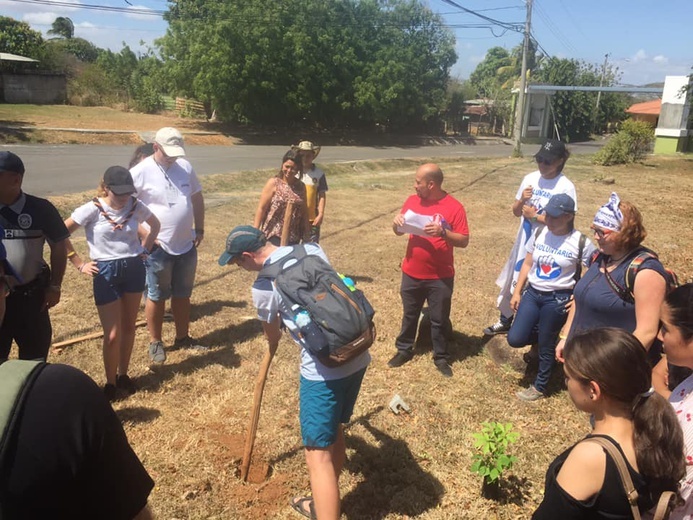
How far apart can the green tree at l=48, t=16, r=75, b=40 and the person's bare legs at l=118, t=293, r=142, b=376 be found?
8711 cm

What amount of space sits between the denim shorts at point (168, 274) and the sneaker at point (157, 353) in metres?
0.42

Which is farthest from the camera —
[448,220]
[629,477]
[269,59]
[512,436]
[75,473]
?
[269,59]

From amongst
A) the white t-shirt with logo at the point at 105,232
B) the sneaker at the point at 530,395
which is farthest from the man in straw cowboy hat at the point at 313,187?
the sneaker at the point at 530,395

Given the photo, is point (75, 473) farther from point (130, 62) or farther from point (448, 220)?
point (130, 62)

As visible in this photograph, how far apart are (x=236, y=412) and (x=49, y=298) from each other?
5.20 ft

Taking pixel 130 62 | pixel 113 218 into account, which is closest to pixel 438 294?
pixel 113 218

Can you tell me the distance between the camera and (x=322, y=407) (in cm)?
272

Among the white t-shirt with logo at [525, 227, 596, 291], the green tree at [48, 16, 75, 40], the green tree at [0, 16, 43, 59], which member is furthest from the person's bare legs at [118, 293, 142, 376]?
the green tree at [48, 16, 75, 40]

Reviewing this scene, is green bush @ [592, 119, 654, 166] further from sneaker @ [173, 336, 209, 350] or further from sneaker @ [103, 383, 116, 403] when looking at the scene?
sneaker @ [103, 383, 116, 403]

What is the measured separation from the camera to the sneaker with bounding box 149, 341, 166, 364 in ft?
15.8

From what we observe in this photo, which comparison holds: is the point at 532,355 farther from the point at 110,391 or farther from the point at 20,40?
the point at 20,40

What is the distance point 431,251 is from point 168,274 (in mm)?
2318

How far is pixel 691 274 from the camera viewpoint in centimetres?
829

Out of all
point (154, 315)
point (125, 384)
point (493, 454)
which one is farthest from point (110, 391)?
point (493, 454)
